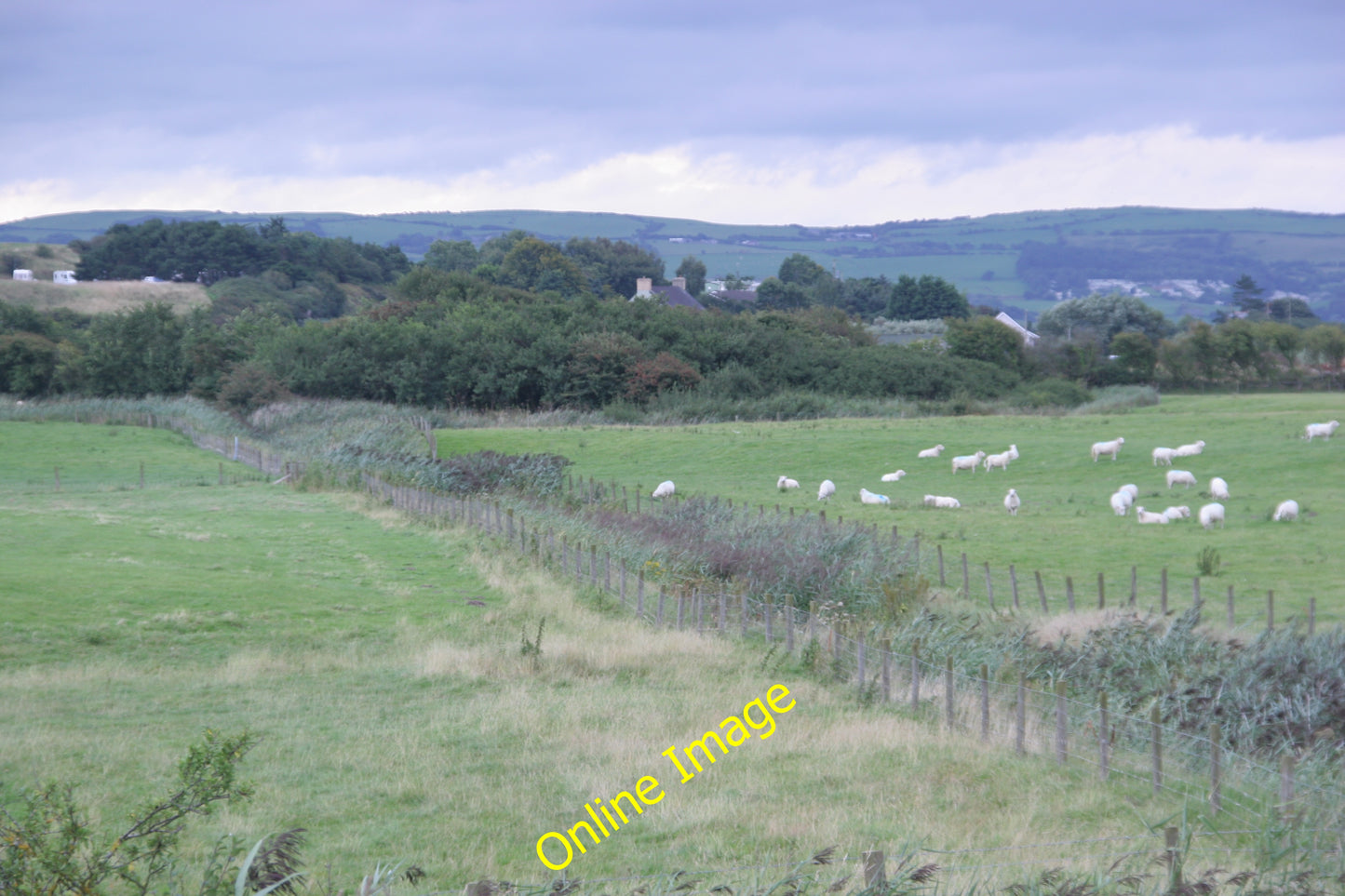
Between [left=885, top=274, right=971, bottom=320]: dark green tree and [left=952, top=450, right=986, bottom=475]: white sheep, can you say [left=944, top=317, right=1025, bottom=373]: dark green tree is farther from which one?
[left=952, top=450, right=986, bottom=475]: white sheep

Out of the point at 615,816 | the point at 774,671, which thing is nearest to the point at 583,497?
the point at 774,671

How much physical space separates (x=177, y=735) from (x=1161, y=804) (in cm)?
976

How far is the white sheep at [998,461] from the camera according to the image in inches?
1566

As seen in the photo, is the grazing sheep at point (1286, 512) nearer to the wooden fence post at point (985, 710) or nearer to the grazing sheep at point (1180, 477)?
the grazing sheep at point (1180, 477)

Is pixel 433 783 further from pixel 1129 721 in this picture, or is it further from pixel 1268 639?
pixel 1268 639

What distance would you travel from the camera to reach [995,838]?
27.4 feet

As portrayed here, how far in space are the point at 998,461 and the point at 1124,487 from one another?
27.4ft

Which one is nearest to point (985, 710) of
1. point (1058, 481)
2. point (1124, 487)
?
point (1124, 487)

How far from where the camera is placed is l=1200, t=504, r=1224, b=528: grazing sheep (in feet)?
89.5

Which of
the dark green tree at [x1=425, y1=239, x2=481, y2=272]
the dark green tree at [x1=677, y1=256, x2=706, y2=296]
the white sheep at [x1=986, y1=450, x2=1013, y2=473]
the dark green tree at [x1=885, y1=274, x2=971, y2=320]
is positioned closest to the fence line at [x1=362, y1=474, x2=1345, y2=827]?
the white sheep at [x1=986, y1=450, x2=1013, y2=473]

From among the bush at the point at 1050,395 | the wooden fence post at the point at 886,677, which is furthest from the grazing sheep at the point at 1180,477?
the bush at the point at 1050,395

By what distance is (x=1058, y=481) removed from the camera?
3769cm

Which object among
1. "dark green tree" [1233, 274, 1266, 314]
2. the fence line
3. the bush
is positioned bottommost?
the bush

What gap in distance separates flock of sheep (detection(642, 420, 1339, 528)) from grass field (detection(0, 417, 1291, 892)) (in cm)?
1504
